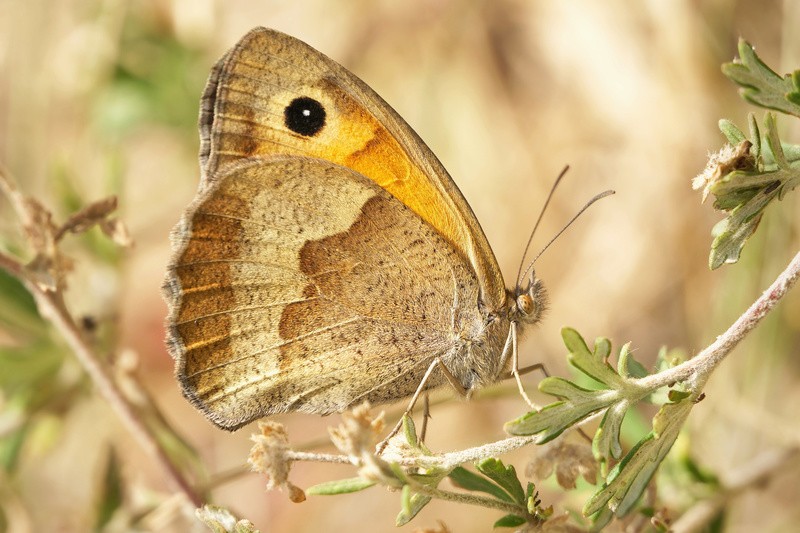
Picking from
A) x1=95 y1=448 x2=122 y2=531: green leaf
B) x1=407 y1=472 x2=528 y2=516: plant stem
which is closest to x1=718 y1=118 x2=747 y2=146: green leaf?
x1=407 y1=472 x2=528 y2=516: plant stem

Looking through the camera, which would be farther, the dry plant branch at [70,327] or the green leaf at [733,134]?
the dry plant branch at [70,327]

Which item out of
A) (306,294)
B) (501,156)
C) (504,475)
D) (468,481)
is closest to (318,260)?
(306,294)

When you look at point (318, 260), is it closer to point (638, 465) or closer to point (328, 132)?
point (328, 132)

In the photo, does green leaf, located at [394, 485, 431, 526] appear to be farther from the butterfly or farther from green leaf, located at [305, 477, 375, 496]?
the butterfly

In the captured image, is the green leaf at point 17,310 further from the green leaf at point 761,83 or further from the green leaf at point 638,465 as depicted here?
the green leaf at point 761,83

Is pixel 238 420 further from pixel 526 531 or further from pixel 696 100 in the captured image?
pixel 696 100

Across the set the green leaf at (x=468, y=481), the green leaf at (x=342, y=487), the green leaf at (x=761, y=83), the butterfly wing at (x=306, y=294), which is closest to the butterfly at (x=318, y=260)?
the butterfly wing at (x=306, y=294)
